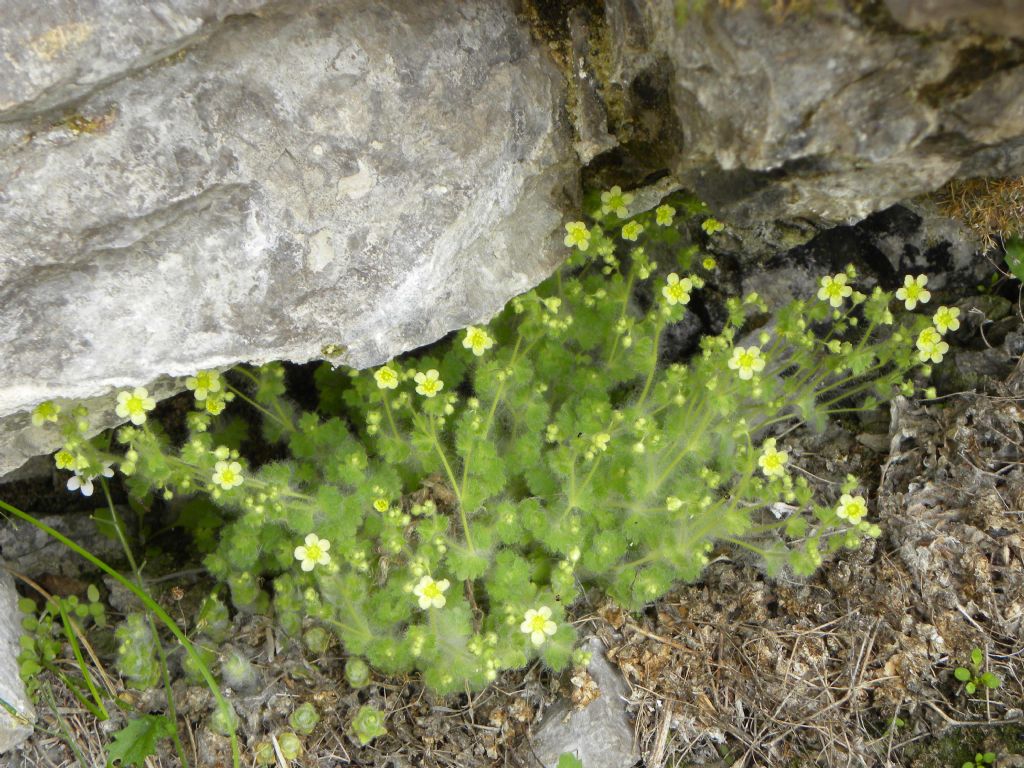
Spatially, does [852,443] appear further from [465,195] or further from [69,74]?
[69,74]

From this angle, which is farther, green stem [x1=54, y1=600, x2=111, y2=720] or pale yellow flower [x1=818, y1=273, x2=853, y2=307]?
pale yellow flower [x1=818, y1=273, x2=853, y2=307]

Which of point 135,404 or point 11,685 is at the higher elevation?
point 135,404

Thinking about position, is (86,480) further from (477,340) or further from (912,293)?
(912,293)

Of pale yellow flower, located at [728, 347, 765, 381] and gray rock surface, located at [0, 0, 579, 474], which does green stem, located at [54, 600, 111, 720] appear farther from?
pale yellow flower, located at [728, 347, 765, 381]

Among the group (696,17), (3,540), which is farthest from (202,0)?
(3,540)

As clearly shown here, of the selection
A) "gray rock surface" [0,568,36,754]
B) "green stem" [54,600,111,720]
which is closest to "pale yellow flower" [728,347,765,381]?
"green stem" [54,600,111,720]

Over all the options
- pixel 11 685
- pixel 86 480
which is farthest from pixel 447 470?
pixel 11 685

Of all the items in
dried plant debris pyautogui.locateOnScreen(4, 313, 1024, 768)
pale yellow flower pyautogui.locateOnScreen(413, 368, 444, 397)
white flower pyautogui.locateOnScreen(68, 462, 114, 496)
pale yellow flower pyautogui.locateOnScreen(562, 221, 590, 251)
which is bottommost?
dried plant debris pyautogui.locateOnScreen(4, 313, 1024, 768)

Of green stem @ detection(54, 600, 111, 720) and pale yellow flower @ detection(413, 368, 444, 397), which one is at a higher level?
pale yellow flower @ detection(413, 368, 444, 397)
